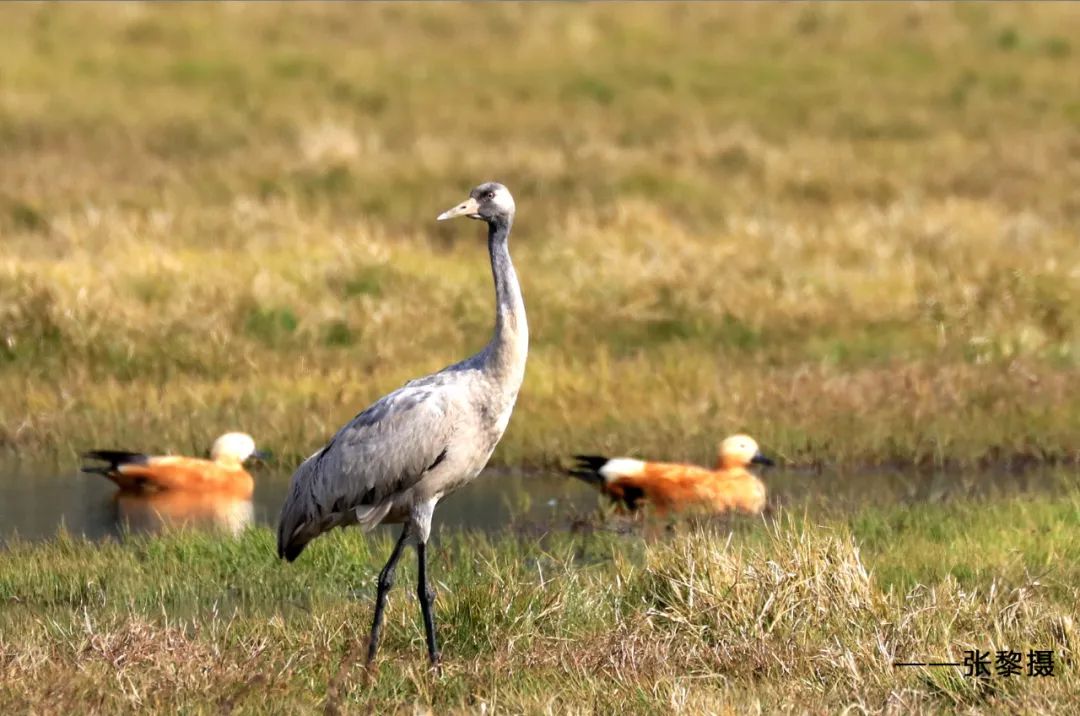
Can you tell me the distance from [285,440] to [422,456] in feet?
15.3

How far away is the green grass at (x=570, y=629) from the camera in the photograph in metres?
5.89

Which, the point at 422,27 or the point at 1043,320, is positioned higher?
the point at 422,27

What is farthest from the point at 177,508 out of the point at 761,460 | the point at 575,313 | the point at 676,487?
the point at 575,313

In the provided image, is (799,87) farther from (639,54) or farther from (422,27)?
(422,27)

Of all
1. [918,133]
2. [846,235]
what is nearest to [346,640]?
[846,235]

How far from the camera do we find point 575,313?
14.1m

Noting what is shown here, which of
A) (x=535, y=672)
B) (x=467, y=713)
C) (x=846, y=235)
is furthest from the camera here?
(x=846, y=235)

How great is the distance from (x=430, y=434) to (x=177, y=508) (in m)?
4.07

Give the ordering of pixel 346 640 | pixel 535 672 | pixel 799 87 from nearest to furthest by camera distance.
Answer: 1. pixel 535 672
2. pixel 346 640
3. pixel 799 87

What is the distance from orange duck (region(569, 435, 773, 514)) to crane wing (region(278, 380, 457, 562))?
2.94m

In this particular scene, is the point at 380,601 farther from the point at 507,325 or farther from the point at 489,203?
the point at 489,203

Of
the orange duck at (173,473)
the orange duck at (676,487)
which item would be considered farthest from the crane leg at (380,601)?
the orange duck at (173,473)

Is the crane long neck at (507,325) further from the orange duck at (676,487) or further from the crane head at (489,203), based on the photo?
the orange duck at (676,487)

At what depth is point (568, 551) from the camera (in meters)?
8.66
